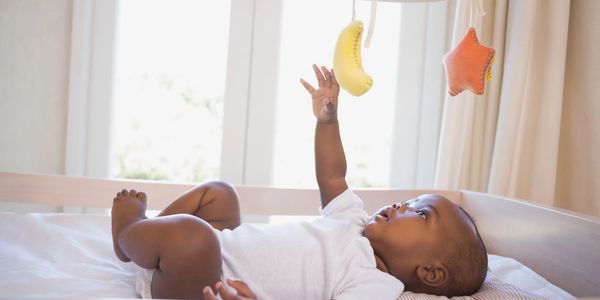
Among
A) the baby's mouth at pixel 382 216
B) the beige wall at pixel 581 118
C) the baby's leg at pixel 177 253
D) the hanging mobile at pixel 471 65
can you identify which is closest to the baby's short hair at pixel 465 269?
the baby's mouth at pixel 382 216

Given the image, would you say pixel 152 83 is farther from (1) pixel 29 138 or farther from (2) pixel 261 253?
(2) pixel 261 253

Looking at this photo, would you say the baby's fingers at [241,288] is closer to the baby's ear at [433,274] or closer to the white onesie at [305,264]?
the white onesie at [305,264]

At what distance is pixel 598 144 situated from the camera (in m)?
→ 1.23

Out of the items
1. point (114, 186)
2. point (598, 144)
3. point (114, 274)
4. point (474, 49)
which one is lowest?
point (114, 274)

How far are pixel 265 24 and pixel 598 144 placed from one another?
1084 millimetres

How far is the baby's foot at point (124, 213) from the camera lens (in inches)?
34.0

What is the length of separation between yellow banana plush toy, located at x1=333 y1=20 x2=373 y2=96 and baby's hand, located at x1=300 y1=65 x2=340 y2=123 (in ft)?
0.46

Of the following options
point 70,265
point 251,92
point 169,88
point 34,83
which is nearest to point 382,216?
point 70,265

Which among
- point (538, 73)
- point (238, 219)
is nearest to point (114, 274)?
point (238, 219)

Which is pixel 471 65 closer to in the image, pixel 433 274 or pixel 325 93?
pixel 325 93

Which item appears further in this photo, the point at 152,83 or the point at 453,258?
the point at 152,83

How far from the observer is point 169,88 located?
176cm

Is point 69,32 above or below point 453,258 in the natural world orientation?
above

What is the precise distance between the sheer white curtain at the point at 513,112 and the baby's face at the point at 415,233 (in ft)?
1.88
